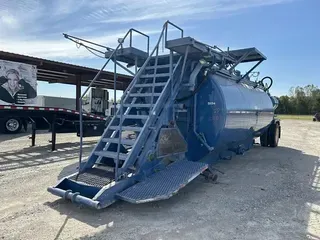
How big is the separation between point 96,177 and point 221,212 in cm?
196

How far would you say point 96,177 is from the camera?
14.8 ft

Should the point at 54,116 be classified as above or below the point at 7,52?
below

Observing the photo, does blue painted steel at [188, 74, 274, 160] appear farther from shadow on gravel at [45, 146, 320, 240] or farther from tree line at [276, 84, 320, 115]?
tree line at [276, 84, 320, 115]

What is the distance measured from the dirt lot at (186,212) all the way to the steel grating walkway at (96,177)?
38cm

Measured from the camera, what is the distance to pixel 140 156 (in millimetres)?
4668

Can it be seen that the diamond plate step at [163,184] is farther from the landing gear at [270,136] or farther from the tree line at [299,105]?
the tree line at [299,105]

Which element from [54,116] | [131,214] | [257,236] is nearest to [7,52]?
[54,116]

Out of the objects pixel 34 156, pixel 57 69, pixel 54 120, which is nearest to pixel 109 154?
pixel 34 156

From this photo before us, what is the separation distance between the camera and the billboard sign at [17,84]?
1380 centimetres

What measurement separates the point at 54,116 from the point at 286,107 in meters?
70.1

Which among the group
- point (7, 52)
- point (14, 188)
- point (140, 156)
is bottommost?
point (14, 188)

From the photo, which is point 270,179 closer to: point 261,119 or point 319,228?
point 319,228

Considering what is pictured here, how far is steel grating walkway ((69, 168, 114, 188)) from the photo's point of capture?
4285mm

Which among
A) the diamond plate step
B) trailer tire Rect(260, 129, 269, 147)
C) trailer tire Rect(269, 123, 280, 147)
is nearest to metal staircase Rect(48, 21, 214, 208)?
the diamond plate step
